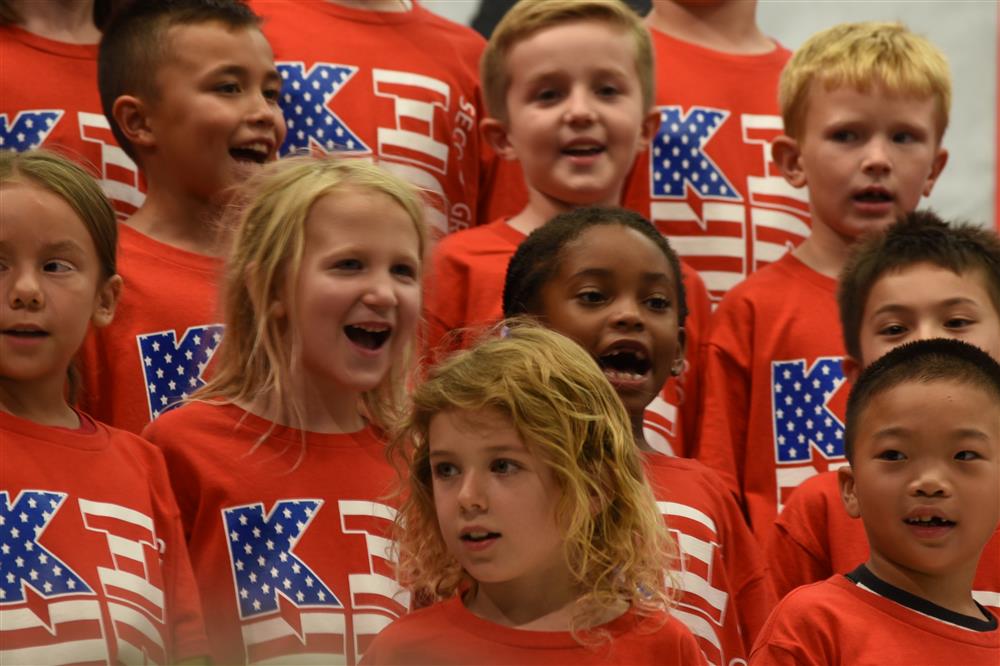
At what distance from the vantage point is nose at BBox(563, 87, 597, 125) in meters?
3.50

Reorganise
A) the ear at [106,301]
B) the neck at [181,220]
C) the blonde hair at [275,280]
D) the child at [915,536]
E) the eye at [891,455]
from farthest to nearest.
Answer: the neck at [181,220], the blonde hair at [275,280], the ear at [106,301], the eye at [891,455], the child at [915,536]

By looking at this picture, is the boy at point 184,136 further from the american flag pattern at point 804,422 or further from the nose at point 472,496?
the american flag pattern at point 804,422

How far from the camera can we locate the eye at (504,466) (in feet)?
7.79

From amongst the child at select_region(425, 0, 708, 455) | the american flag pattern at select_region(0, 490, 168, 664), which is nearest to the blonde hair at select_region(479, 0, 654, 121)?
the child at select_region(425, 0, 708, 455)

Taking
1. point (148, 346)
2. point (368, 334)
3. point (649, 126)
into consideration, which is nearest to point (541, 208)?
point (649, 126)

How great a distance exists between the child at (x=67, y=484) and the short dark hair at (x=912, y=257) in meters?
1.35

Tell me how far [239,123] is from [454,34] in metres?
0.76

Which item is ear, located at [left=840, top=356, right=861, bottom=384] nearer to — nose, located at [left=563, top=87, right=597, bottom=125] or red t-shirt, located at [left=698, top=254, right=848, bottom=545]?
red t-shirt, located at [left=698, top=254, right=848, bottom=545]

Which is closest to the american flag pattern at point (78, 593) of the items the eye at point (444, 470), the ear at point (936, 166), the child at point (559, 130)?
the eye at point (444, 470)

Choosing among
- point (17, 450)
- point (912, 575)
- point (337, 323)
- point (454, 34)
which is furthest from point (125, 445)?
point (454, 34)

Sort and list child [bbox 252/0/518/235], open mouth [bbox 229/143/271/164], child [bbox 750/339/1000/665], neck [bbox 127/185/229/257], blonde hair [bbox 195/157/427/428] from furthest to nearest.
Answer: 1. child [bbox 252/0/518/235]
2. open mouth [bbox 229/143/271/164]
3. neck [bbox 127/185/229/257]
4. blonde hair [bbox 195/157/427/428]
5. child [bbox 750/339/1000/665]

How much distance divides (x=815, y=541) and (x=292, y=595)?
93 centimetres

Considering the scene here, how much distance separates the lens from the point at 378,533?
267 centimetres

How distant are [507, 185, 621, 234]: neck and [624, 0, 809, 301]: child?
23 cm
